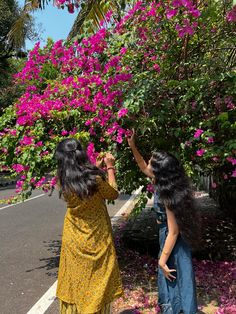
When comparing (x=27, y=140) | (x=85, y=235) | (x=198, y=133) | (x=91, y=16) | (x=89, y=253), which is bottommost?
(x=89, y=253)

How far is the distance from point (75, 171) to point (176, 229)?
94cm

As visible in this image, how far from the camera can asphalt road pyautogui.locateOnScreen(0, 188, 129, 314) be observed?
4.95m

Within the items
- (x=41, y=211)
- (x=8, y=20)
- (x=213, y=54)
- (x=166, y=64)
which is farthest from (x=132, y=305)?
(x=8, y=20)

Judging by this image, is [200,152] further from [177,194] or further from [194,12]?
[194,12]

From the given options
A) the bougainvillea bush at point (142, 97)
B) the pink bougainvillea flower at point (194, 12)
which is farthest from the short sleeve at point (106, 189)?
the pink bougainvillea flower at point (194, 12)

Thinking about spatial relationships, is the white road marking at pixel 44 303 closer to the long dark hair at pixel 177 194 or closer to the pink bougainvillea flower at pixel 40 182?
the pink bougainvillea flower at pixel 40 182

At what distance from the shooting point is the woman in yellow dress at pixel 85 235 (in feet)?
10.0

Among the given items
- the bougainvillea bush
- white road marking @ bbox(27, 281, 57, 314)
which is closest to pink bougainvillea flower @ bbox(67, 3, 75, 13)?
the bougainvillea bush

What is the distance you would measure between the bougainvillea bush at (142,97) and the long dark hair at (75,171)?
106 cm

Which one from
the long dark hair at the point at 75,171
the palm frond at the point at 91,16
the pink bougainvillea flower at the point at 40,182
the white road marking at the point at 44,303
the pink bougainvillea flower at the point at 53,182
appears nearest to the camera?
the long dark hair at the point at 75,171

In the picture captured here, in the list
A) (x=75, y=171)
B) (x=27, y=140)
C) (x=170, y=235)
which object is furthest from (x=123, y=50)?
(x=170, y=235)

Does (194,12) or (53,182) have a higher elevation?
(194,12)

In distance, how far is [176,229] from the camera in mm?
3307

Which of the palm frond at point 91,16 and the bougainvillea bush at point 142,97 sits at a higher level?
the palm frond at point 91,16
